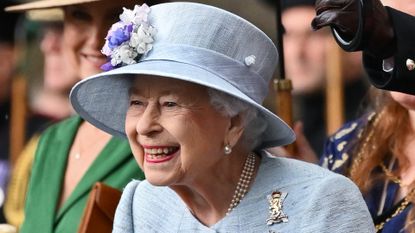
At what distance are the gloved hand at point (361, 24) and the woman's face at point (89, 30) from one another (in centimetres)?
153

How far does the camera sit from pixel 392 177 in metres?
3.58

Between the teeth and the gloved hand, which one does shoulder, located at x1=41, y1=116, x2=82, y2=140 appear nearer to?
the teeth

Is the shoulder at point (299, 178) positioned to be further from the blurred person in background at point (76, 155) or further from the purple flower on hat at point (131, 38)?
the blurred person in background at point (76, 155)

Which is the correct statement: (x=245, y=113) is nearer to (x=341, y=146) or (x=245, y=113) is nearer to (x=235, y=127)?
(x=235, y=127)

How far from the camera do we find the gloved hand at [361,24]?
2473 millimetres

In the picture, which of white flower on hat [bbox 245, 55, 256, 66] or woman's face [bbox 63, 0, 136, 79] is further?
woman's face [bbox 63, 0, 136, 79]

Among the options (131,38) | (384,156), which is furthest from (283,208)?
(384,156)

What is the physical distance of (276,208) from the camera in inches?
115

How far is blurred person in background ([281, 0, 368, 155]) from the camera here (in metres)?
4.80

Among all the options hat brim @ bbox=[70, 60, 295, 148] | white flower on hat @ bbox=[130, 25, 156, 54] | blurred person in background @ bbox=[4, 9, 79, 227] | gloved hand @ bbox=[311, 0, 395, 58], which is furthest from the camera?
blurred person in background @ bbox=[4, 9, 79, 227]

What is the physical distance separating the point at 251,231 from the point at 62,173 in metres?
1.24

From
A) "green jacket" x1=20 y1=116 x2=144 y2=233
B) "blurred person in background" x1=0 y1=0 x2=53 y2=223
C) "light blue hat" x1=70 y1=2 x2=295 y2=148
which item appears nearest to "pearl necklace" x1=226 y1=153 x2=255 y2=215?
"light blue hat" x1=70 y1=2 x2=295 y2=148

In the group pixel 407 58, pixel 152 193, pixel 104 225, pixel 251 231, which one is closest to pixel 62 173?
pixel 104 225

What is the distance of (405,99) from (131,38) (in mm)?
957
